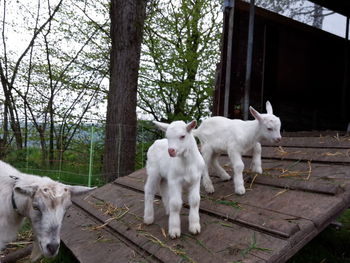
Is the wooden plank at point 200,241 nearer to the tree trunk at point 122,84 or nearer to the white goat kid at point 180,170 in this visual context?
the white goat kid at point 180,170

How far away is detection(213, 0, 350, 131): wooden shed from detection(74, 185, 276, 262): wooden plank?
300cm

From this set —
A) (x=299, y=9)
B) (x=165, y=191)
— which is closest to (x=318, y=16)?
(x=299, y=9)

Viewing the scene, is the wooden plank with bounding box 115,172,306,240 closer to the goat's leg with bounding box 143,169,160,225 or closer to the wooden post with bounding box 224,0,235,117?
the goat's leg with bounding box 143,169,160,225

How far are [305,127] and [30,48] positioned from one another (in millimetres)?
9489

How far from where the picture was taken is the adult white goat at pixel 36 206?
2.32 m

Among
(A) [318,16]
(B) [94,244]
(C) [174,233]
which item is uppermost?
(A) [318,16]

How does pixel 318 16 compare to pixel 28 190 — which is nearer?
pixel 28 190

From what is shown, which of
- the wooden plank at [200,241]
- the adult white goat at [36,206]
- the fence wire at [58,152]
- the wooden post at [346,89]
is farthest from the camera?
the fence wire at [58,152]

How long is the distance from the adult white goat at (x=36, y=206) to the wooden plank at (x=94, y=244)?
40 cm

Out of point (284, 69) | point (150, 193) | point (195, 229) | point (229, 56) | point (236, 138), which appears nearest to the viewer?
point (195, 229)

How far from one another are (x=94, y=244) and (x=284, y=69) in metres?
5.39

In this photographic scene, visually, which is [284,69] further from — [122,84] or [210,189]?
[210,189]

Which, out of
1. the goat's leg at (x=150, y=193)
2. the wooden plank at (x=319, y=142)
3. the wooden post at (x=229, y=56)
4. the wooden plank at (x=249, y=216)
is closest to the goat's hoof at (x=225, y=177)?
the wooden plank at (x=249, y=216)

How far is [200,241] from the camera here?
231cm
